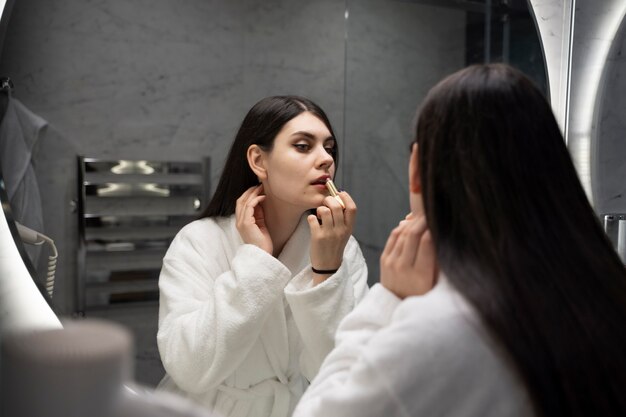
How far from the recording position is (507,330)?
326 millimetres

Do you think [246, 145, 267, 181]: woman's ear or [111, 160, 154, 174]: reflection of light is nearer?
[246, 145, 267, 181]: woman's ear

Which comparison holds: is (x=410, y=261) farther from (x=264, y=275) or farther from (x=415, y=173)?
(x=264, y=275)

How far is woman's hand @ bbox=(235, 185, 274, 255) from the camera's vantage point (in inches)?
25.4

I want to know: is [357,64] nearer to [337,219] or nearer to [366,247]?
[366,247]

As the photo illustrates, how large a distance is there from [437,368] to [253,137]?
16.6 inches

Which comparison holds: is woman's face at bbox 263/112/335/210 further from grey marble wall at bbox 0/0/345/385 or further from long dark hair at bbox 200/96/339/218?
grey marble wall at bbox 0/0/345/385

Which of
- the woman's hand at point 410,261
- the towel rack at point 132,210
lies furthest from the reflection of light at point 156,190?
the woman's hand at point 410,261

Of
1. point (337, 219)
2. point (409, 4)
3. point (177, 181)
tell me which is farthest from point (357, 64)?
point (177, 181)

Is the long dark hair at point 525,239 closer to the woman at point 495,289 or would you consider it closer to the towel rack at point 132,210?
the woman at point 495,289

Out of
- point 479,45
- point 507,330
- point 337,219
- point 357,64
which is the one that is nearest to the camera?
point 507,330

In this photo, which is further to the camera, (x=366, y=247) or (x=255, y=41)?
(x=255, y=41)

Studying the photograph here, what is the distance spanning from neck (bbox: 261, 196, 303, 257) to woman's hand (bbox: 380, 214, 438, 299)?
28 centimetres

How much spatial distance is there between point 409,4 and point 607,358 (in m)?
0.57

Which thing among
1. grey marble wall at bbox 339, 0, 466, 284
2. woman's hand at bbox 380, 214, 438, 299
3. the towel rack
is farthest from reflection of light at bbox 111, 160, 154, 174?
woman's hand at bbox 380, 214, 438, 299
